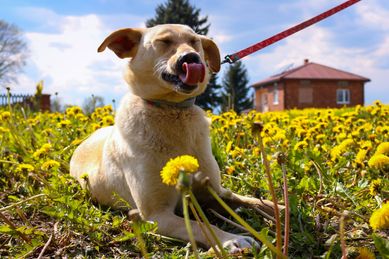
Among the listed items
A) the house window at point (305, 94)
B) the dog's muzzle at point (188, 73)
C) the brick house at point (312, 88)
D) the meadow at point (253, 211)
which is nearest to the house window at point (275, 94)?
the brick house at point (312, 88)

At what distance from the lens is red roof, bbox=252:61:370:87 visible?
53719 mm

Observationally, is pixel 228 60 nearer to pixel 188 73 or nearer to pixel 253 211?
pixel 188 73

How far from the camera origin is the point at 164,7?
1790 inches

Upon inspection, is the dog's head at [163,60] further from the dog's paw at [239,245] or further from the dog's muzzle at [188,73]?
the dog's paw at [239,245]

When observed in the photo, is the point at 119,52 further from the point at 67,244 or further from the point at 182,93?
the point at 67,244

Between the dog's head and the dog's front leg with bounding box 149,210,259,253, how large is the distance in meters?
0.80

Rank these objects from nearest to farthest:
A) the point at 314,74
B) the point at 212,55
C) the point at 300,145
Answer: the point at 212,55, the point at 300,145, the point at 314,74

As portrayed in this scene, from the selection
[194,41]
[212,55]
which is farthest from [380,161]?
[212,55]

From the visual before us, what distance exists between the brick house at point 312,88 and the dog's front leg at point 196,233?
5048cm

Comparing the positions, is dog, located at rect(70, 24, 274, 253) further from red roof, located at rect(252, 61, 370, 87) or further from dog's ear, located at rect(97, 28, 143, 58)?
red roof, located at rect(252, 61, 370, 87)

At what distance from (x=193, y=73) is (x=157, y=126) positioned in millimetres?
457

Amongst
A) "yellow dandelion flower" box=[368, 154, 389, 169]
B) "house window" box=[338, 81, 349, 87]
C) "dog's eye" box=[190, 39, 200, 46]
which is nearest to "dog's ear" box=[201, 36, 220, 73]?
"dog's eye" box=[190, 39, 200, 46]

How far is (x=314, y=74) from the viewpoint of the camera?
55.4m

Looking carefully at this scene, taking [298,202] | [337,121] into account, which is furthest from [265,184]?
[337,121]
